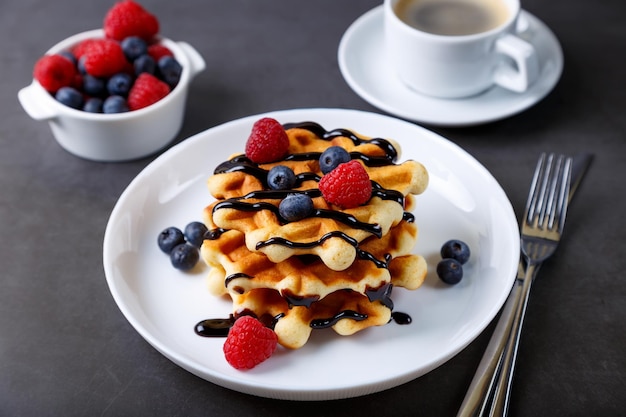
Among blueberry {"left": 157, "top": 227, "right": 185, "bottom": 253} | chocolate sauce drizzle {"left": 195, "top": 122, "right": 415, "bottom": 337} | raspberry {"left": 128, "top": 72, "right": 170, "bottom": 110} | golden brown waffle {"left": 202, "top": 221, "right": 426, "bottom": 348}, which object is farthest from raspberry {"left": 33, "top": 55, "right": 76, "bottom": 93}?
golden brown waffle {"left": 202, "top": 221, "right": 426, "bottom": 348}

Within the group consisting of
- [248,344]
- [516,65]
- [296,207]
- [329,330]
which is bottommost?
[329,330]

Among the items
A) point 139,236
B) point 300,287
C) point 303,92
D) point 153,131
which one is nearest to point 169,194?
point 139,236

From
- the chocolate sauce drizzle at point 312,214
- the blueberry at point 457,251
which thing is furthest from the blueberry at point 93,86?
the blueberry at point 457,251

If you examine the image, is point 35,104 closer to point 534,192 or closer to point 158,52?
point 158,52

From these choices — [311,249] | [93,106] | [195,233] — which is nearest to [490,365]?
[311,249]

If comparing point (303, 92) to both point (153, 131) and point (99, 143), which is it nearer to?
point (153, 131)

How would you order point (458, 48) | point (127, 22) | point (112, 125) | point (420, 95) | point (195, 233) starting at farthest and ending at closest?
point (420, 95) → point (127, 22) → point (458, 48) → point (112, 125) → point (195, 233)

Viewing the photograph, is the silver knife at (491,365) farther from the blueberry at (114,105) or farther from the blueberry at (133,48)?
the blueberry at (133,48)
